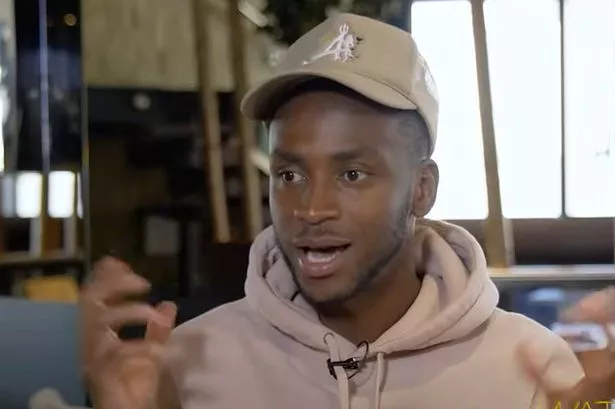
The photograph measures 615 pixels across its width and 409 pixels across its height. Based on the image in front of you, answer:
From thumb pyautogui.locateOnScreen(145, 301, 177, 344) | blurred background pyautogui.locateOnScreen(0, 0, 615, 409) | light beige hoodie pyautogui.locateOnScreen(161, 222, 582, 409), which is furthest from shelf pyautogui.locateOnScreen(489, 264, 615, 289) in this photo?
thumb pyautogui.locateOnScreen(145, 301, 177, 344)

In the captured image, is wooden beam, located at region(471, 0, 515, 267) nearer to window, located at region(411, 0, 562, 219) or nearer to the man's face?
window, located at region(411, 0, 562, 219)

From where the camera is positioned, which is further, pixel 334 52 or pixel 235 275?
pixel 235 275

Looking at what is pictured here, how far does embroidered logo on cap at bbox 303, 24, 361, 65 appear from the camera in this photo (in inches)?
24.0

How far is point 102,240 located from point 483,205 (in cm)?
36

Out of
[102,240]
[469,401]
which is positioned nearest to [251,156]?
[102,240]

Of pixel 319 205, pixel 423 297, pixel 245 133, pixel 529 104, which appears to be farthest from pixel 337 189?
pixel 529 104

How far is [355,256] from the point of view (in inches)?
24.1

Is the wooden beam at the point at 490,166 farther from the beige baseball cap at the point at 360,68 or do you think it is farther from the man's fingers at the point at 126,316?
the man's fingers at the point at 126,316

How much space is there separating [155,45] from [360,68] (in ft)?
0.90

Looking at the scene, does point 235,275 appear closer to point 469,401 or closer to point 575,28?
point 469,401

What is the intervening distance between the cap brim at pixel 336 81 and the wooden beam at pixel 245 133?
0.17m

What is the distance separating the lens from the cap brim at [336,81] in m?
0.59

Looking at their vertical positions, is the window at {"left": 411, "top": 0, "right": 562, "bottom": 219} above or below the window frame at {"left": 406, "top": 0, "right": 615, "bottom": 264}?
above

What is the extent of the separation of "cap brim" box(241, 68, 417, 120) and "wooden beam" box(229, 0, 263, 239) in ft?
0.55
